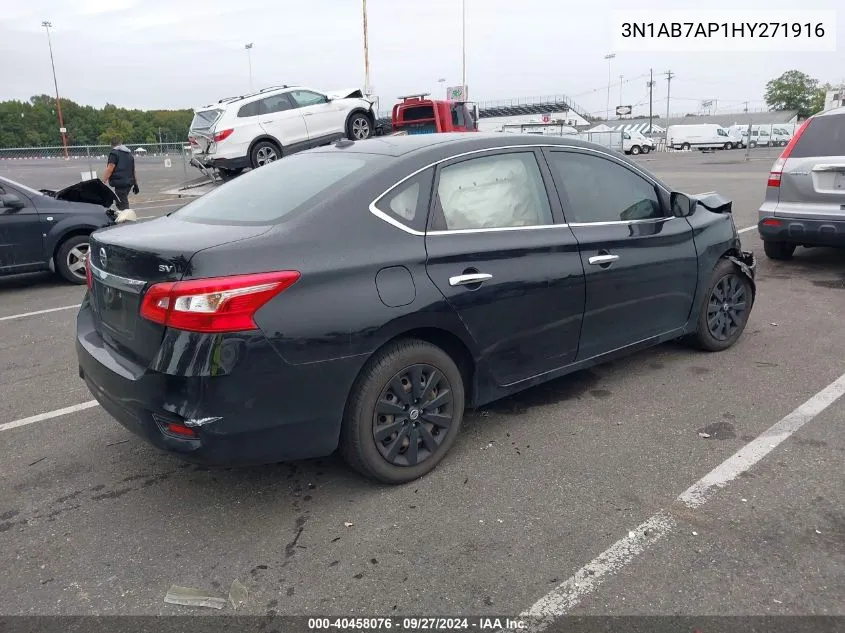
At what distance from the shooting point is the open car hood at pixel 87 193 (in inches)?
336

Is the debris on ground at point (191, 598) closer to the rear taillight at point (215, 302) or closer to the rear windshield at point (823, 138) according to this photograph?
the rear taillight at point (215, 302)

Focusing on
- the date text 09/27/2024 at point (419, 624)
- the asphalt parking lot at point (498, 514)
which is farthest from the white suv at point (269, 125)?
the date text 09/27/2024 at point (419, 624)

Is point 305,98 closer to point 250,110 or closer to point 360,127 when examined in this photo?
point 250,110

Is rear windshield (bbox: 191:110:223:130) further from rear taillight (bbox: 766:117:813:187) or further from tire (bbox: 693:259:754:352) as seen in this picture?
tire (bbox: 693:259:754:352)

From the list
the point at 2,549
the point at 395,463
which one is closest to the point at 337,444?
the point at 395,463

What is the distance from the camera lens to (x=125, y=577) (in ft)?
8.76

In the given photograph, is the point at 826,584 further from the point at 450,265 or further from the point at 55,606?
the point at 55,606

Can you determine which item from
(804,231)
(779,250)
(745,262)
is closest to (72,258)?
(745,262)

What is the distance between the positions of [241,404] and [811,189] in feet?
21.4

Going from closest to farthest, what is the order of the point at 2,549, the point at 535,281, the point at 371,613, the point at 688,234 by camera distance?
the point at 371,613 < the point at 2,549 < the point at 535,281 < the point at 688,234

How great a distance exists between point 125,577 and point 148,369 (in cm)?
82

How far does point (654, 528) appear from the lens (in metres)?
2.89

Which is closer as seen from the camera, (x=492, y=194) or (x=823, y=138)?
(x=492, y=194)

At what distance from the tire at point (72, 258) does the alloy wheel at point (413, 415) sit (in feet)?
21.0
